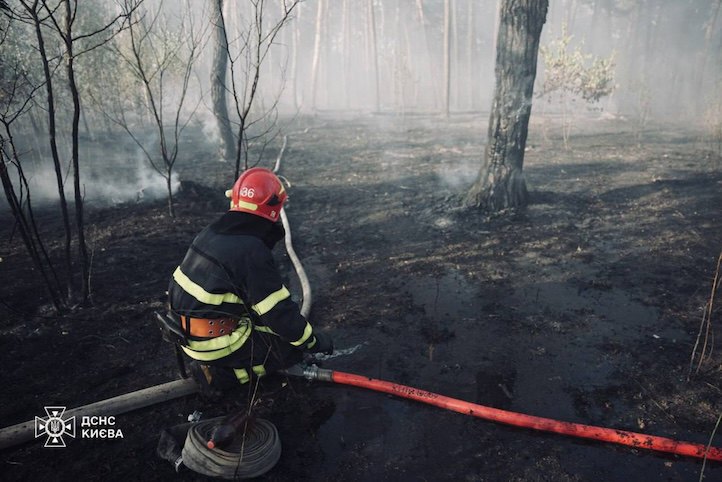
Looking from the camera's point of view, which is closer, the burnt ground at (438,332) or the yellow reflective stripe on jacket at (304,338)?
the burnt ground at (438,332)

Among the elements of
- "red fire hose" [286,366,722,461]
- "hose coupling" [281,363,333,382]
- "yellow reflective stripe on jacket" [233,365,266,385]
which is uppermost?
"yellow reflective stripe on jacket" [233,365,266,385]

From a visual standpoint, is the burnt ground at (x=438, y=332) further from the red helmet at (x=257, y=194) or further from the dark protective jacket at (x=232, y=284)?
the red helmet at (x=257, y=194)

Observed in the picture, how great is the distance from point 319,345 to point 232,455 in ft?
3.37

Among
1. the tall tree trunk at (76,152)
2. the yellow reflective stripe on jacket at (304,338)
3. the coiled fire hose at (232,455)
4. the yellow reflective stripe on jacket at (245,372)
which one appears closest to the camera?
the coiled fire hose at (232,455)

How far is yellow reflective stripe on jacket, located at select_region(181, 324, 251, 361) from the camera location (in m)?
2.93

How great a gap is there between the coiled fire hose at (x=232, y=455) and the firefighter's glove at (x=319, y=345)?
28.4 inches

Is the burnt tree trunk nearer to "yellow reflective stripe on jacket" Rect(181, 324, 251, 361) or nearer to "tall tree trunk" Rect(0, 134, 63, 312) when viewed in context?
"yellow reflective stripe on jacket" Rect(181, 324, 251, 361)

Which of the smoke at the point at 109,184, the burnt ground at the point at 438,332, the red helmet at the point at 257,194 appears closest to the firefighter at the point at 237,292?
the red helmet at the point at 257,194

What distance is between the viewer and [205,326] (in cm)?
288

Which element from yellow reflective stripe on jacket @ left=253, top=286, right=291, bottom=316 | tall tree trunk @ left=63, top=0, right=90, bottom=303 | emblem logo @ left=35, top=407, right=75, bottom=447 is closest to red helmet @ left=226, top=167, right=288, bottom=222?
yellow reflective stripe on jacket @ left=253, top=286, right=291, bottom=316

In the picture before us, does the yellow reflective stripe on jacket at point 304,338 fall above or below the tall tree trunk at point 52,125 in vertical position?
below

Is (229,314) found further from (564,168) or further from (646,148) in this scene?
(646,148)

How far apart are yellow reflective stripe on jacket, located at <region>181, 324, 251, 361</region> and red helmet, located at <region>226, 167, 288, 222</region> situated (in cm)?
89

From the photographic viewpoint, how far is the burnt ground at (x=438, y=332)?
9.42 feet
